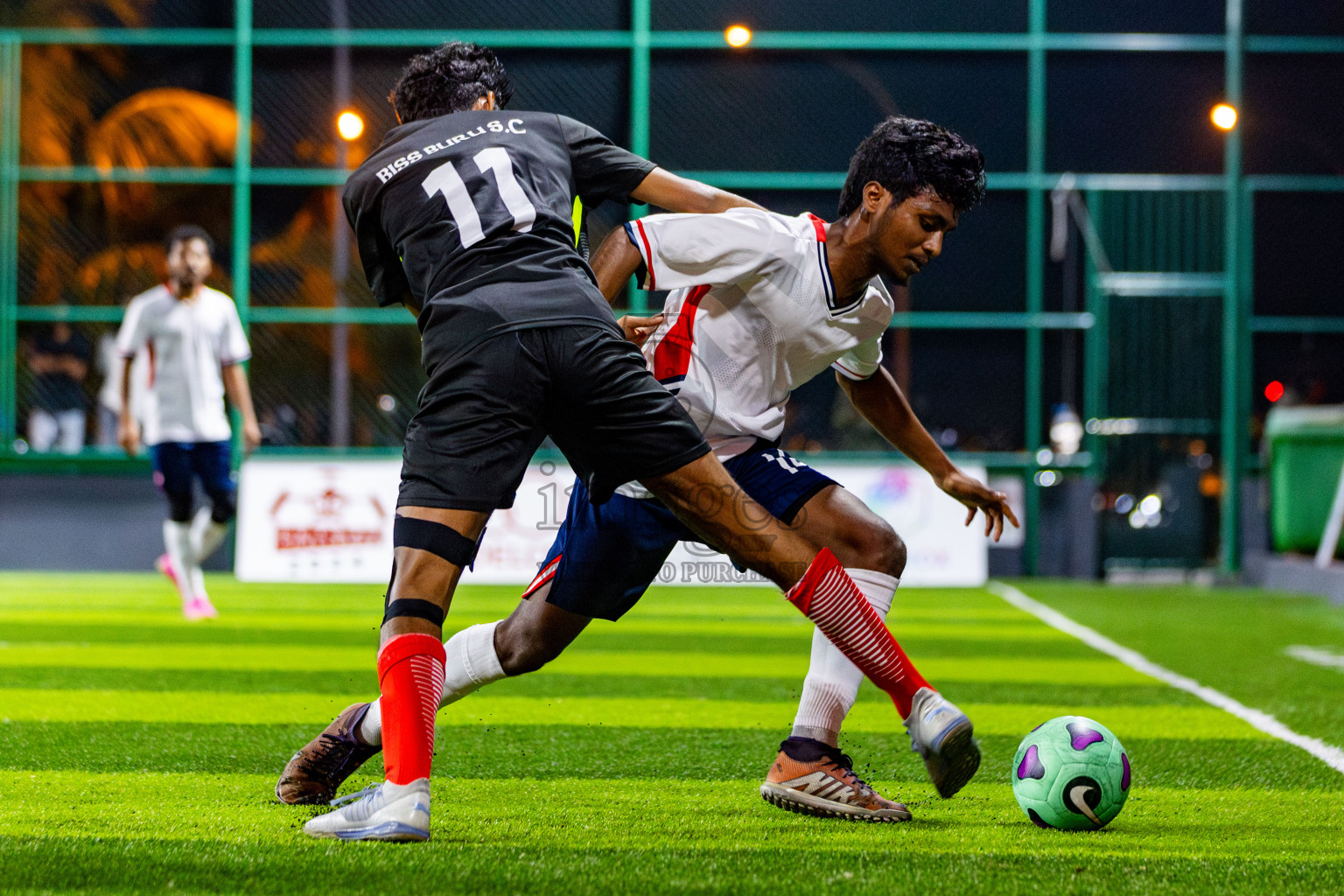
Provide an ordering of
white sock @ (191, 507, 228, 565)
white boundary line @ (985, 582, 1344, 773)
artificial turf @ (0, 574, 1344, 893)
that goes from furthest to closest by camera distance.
Answer: white sock @ (191, 507, 228, 565) → white boundary line @ (985, 582, 1344, 773) → artificial turf @ (0, 574, 1344, 893)

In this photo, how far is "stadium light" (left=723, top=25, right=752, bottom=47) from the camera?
16.6m

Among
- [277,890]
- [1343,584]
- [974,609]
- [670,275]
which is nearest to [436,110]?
[670,275]

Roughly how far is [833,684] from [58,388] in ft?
45.2

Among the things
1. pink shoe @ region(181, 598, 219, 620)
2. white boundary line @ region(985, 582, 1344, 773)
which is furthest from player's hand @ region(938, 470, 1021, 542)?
pink shoe @ region(181, 598, 219, 620)

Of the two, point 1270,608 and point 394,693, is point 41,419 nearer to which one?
point 1270,608

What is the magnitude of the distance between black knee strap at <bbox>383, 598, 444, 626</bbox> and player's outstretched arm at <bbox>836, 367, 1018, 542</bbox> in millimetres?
1464

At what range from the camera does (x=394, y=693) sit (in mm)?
3180

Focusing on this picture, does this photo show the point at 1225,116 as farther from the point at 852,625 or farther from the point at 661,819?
the point at 661,819

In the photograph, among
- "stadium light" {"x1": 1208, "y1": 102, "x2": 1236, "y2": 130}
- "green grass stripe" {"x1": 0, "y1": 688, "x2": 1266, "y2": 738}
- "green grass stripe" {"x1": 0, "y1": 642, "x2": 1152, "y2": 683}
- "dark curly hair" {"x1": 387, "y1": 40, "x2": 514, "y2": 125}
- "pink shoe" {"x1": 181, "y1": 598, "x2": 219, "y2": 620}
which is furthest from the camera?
"stadium light" {"x1": 1208, "y1": 102, "x2": 1236, "y2": 130}

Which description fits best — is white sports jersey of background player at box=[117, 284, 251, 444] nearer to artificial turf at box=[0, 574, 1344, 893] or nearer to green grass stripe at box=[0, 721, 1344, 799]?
artificial turf at box=[0, 574, 1344, 893]

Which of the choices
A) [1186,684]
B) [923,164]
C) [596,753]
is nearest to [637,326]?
[923,164]

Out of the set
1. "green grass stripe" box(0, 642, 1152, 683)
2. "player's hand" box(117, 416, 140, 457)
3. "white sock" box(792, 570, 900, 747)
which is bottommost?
"green grass stripe" box(0, 642, 1152, 683)

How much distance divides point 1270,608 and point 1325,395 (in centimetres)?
552

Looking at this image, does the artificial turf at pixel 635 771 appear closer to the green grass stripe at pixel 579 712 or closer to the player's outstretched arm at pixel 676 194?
the green grass stripe at pixel 579 712
